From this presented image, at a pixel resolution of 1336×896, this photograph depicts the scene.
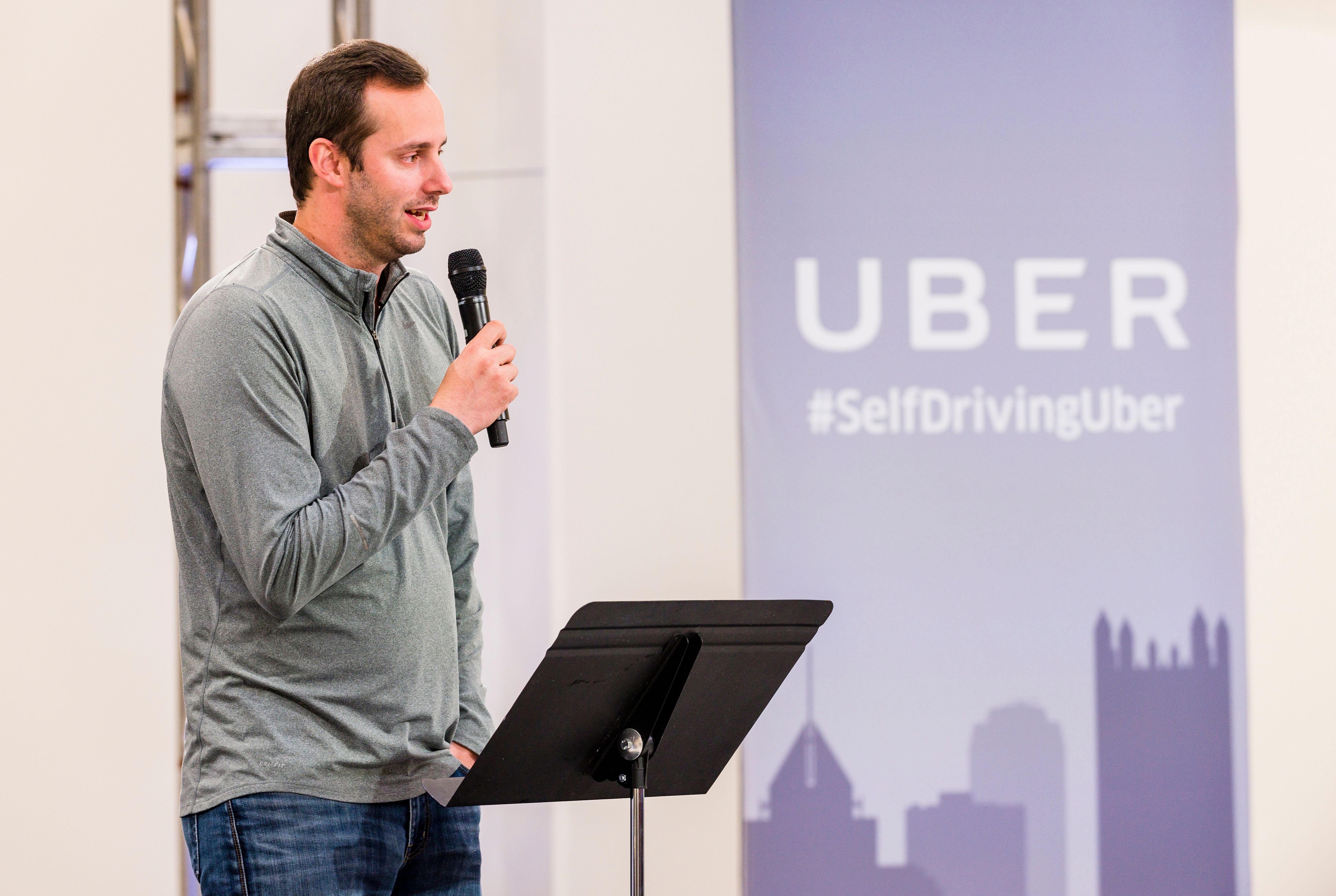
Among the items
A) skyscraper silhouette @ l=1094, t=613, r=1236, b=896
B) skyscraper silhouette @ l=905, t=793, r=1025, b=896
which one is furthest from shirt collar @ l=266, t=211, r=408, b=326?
skyscraper silhouette @ l=1094, t=613, r=1236, b=896

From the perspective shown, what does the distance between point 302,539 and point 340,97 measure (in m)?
0.59

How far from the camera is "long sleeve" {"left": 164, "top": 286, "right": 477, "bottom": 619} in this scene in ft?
4.65

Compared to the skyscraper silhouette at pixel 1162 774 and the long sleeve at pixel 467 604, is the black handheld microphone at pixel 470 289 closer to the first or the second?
the long sleeve at pixel 467 604

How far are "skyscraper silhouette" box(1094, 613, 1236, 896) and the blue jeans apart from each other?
2.35 metres

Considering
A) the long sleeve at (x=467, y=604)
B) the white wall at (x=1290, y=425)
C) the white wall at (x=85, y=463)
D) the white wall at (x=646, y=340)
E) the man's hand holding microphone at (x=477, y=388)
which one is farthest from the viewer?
the white wall at (x=1290, y=425)

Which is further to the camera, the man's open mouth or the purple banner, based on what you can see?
the purple banner

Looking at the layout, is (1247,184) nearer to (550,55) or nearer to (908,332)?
(908,332)

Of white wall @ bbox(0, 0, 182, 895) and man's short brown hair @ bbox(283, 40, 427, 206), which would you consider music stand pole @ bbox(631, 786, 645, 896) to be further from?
white wall @ bbox(0, 0, 182, 895)

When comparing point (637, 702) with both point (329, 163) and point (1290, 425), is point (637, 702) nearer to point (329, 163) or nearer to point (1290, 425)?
point (329, 163)

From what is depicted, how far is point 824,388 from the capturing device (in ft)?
11.0

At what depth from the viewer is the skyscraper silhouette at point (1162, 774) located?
3328mm

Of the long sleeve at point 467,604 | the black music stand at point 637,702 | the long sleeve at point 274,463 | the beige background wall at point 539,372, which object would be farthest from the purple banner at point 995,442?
the long sleeve at point 274,463

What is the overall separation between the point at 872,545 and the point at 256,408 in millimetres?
2177

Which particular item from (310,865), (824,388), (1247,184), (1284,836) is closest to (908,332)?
(824,388)
